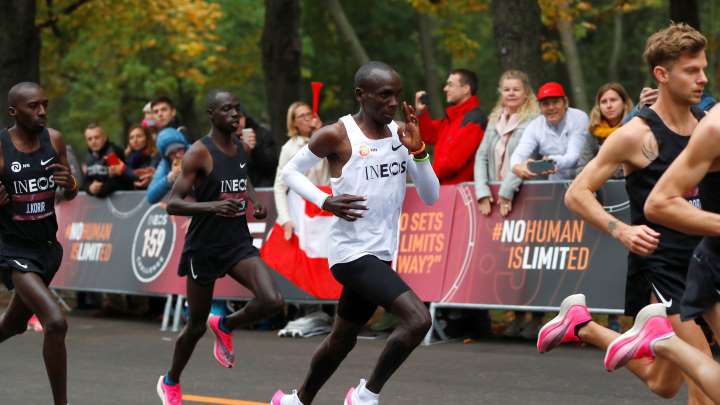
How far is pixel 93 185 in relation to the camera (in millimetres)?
15469

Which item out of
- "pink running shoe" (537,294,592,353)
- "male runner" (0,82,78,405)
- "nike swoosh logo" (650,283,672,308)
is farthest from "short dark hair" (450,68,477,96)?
"nike swoosh logo" (650,283,672,308)

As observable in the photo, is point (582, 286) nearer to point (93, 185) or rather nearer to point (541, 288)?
point (541, 288)

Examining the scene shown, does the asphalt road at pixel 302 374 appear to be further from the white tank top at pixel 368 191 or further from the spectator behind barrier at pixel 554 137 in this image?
the white tank top at pixel 368 191

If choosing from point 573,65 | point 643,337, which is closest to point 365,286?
point 643,337

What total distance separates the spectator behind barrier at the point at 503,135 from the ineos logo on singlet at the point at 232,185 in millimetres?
3425

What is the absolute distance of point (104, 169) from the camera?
15.4 metres

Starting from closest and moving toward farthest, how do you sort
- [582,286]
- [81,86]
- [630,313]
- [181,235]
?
[630,313] → [582,286] → [181,235] → [81,86]

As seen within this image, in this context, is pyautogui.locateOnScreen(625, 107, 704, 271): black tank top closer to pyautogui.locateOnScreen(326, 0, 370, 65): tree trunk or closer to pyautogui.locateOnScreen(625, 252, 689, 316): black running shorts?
pyautogui.locateOnScreen(625, 252, 689, 316): black running shorts

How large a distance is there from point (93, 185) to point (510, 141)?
5.84 m

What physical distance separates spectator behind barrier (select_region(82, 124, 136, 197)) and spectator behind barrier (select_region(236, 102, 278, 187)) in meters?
2.13

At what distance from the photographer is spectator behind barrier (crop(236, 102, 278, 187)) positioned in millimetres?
13391

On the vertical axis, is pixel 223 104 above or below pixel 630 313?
above

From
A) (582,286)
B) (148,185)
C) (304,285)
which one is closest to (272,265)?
(304,285)

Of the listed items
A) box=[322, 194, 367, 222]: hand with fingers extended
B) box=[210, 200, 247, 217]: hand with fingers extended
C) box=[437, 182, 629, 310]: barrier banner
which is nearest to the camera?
box=[322, 194, 367, 222]: hand with fingers extended
